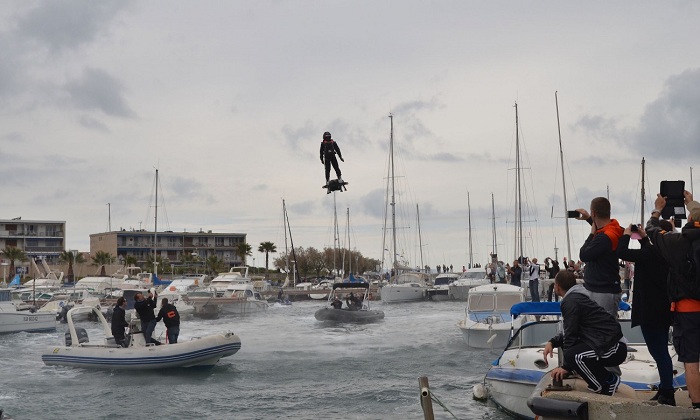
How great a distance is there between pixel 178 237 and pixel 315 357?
107 meters

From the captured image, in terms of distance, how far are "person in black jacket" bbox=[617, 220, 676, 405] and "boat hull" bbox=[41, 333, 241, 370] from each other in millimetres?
21117

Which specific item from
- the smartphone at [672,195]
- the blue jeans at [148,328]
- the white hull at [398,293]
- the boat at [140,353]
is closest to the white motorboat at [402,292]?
the white hull at [398,293]

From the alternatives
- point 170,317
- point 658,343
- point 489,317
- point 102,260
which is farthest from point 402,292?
point 658,343

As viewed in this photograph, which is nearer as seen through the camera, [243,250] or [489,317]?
[489,317]

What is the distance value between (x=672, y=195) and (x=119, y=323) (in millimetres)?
22753

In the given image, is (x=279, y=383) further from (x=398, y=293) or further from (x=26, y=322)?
(x=398, y=293)

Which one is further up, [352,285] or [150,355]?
[352,285]

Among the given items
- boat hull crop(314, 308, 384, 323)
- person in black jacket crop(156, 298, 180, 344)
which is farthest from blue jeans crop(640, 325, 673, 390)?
boat hull crop(314, 308, 384, 323)

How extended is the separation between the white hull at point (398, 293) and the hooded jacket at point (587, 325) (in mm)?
67107

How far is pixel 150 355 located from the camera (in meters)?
26.5

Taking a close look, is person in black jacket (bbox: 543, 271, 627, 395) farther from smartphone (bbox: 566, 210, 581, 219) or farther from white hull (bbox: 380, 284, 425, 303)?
white hull (bbox: 380, 284, 425, 303)

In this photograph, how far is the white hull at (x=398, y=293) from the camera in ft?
245

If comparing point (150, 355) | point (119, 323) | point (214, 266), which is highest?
point (214, 266)

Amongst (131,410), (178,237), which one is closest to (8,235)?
(178,237)
